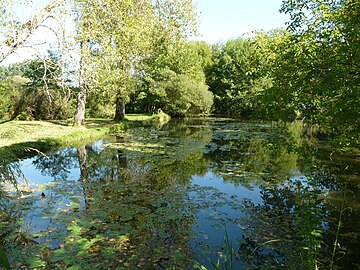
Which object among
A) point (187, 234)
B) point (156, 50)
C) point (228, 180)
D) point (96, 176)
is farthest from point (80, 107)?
point (187, 234)

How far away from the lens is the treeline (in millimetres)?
6598

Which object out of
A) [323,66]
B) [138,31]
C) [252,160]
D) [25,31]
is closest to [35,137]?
[25,31]

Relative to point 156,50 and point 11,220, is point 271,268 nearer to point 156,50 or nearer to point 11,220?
→ point 11,220

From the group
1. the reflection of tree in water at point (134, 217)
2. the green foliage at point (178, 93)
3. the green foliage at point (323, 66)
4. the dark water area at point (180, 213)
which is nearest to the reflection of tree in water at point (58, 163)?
the dark water area at point (180, 213)

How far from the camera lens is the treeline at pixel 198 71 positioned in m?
6.60

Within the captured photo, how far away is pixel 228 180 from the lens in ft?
36.5

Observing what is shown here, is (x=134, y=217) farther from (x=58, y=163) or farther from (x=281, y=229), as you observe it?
(x=58, y=163)

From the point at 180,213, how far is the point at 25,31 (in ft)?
26.3

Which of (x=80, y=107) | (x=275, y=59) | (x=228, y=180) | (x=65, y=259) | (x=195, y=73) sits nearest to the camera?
(x=65, y=259)

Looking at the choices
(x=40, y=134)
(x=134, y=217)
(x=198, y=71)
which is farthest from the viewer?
(x=198, y=71)

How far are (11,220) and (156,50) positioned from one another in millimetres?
23298

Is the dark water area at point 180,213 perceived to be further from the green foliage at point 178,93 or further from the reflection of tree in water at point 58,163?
the green foliage at point 178,93

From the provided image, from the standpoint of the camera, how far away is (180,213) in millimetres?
7641

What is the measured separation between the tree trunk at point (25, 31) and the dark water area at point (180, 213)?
378cm
